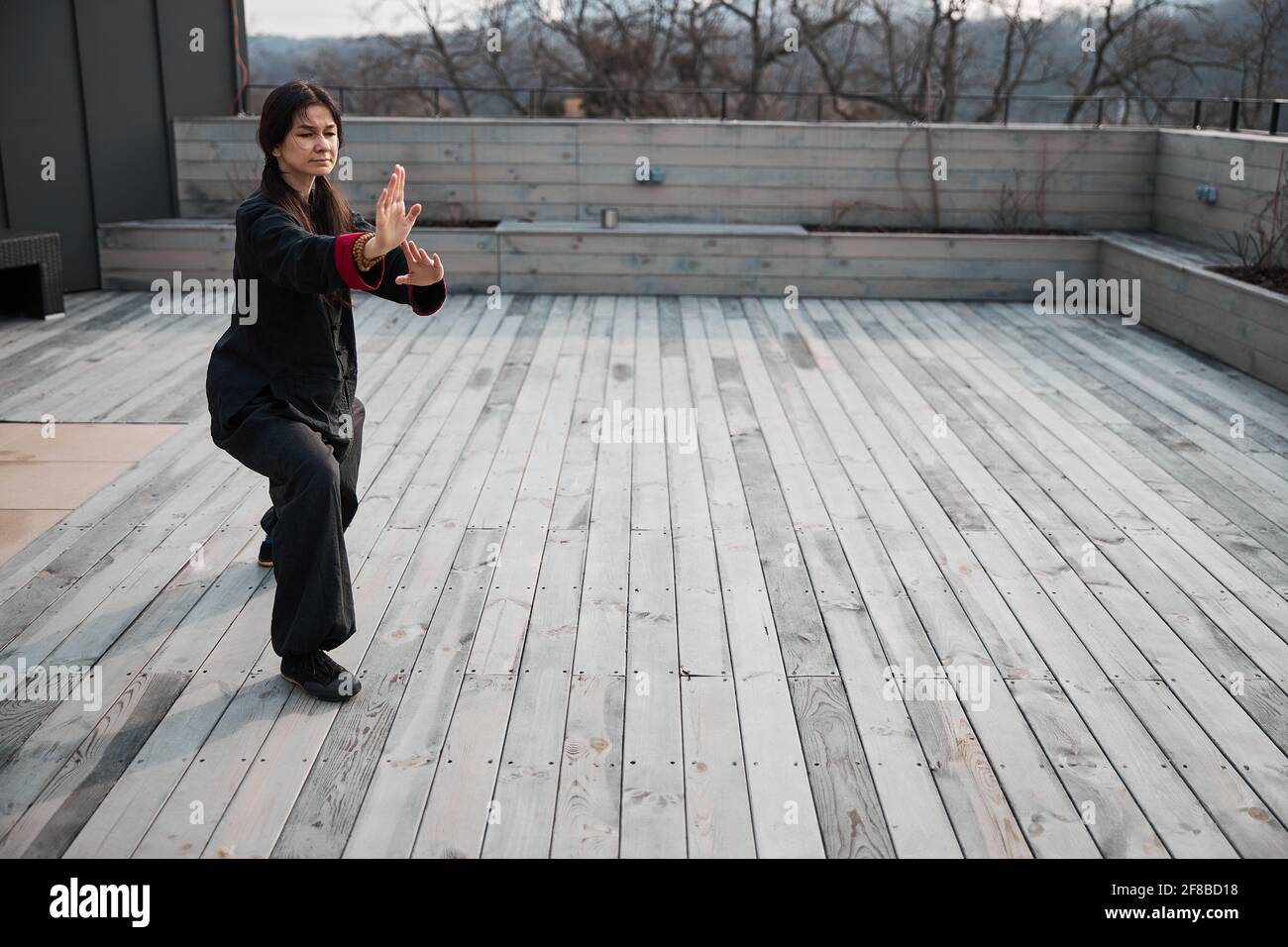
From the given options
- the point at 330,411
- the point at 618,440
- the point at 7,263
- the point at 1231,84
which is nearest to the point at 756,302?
the point at 618,440

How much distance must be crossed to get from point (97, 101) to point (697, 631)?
6293 millimetres

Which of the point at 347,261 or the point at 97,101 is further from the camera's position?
the point at 97,101

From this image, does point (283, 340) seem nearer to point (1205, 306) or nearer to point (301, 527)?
Answer: point (301, 527)

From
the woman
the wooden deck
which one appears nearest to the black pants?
the woman

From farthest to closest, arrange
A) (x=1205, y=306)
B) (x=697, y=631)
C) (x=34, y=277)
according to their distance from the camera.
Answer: (x=34, y=277)
(x=1205, y=306)
(x=697, y=631)

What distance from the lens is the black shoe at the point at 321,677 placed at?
2.63 m

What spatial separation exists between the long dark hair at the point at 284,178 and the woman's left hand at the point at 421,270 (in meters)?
0.25

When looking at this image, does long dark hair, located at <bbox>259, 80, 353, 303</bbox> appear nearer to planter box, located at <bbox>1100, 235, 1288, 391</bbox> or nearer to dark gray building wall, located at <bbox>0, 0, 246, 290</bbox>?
planter box, located at <bbox>1100, 235, 1288, 391</bbox>

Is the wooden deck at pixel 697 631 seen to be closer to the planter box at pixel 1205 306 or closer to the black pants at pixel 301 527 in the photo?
the black pants at pixel 301 527

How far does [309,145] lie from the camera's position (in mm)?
2486

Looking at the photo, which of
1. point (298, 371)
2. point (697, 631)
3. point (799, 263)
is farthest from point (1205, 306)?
point (298, 371)

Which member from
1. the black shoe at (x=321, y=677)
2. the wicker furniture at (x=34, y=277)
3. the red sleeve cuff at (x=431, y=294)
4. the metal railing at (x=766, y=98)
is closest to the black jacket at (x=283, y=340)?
the red sleeve cuff at (x=431, y=294)

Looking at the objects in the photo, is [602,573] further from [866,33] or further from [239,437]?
[866,33]

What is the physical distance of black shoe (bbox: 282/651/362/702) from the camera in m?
2.63
